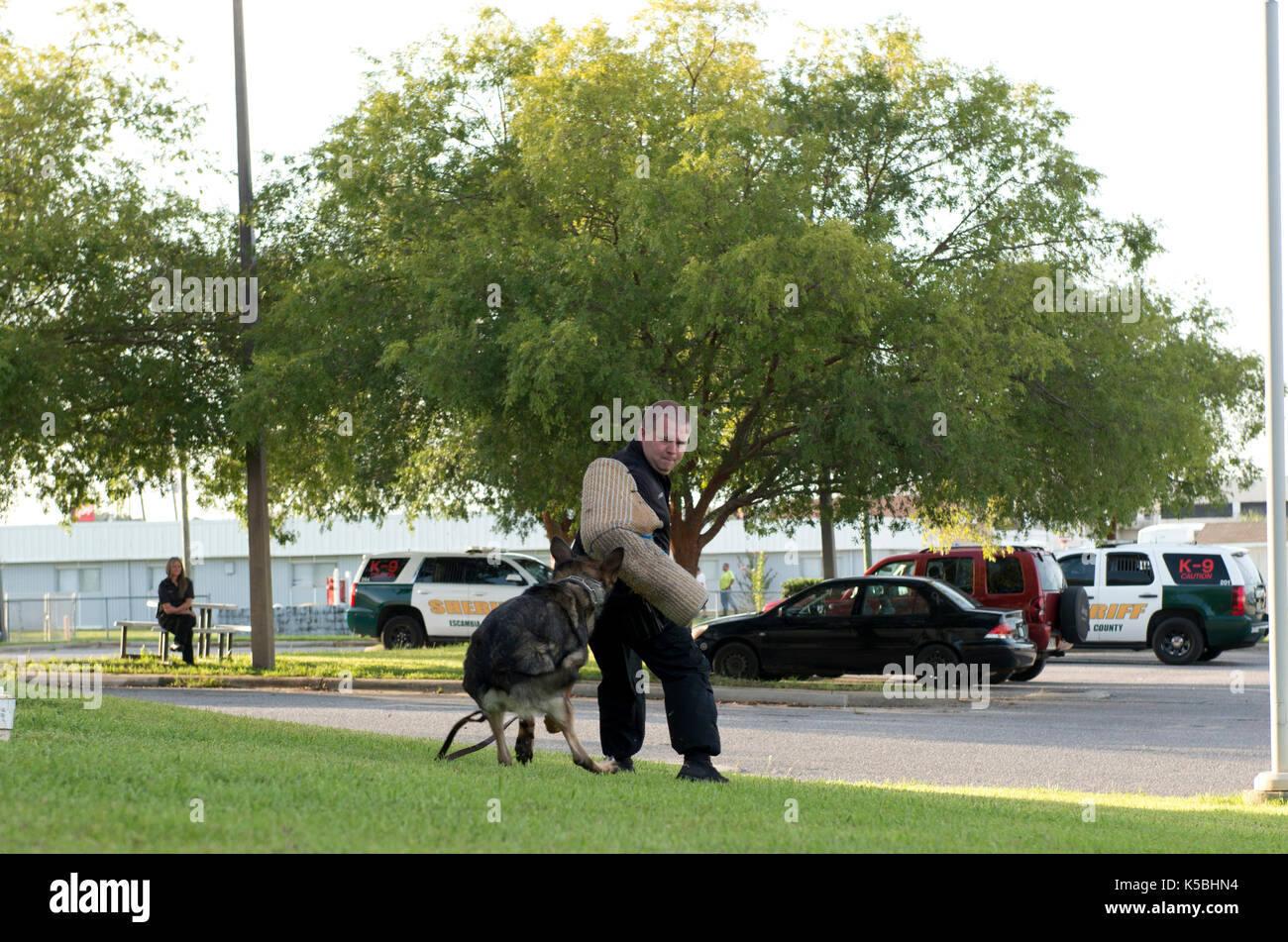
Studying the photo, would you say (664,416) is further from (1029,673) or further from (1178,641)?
(1178,641)

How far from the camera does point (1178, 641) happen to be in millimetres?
23484

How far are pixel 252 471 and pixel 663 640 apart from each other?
52.1 feet

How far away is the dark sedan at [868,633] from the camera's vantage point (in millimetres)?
17578

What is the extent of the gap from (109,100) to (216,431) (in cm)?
499

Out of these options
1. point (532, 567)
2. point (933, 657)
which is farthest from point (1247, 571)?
point (532, 567)

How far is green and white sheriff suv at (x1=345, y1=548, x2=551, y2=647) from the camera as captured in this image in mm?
27078

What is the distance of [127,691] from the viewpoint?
1952 centimetres

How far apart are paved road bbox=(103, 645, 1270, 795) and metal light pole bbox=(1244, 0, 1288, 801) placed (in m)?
0.95

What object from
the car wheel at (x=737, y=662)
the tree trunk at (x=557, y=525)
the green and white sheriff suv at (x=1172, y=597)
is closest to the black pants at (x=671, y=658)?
the car wheel at (x=737, y=662)

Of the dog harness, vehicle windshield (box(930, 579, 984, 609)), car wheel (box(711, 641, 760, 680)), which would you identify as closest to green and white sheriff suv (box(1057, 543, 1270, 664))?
vehicle windshield (box(930, 579, 984, 609))

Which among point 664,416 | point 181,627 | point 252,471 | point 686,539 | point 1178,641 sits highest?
point 252,471

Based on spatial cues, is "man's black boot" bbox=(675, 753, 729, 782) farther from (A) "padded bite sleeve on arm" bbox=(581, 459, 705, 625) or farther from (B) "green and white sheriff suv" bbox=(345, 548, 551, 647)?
(B) "green and white sheriff suv" bbox=(345, 548, 551, 647)

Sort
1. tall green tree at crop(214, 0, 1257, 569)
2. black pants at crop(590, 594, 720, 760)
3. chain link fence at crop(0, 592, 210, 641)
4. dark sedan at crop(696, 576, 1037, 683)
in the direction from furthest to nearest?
chain link fence at crop(0, 592, 210, 641) < dark sedan at crop(696, 576, 1037, 683) < tall green tree at crop(214, 0, 1257, 569) < black pants at crop(590, 594, 720, 760)
